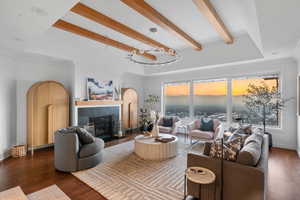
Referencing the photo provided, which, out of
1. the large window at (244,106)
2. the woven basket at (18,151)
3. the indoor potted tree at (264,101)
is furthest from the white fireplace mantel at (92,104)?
the indoor potted tree at (264,101)

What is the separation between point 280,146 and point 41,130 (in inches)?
279

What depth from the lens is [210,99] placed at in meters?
6.02

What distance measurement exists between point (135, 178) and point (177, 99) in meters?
4.67

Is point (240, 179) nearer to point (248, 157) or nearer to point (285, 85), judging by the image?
point (248, 157)

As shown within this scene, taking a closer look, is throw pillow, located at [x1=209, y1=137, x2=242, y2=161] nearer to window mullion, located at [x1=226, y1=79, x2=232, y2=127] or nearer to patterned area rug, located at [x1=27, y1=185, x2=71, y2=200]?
patterned area rug, located at [x1=27, y1=185, x2=71, y2=200]

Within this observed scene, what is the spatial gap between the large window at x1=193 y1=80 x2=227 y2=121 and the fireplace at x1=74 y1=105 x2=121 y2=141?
10.9ft

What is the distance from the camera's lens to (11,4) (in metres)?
1.75

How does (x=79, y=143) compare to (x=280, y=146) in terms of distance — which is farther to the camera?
(x=280, y=146)

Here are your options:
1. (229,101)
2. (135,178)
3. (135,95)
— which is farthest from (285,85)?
(135,95)

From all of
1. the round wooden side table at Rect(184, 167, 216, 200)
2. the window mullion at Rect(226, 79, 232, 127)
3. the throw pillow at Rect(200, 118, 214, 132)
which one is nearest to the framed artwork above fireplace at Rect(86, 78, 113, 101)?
the throw pillow at Rect(200, 118, 214, 132)

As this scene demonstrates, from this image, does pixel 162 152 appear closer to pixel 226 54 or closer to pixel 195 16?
pixel 195 16

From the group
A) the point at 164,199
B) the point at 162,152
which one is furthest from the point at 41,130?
the point at 164,199

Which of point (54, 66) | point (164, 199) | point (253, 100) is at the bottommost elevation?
point (164, 199)

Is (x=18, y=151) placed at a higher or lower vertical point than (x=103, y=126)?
lower
